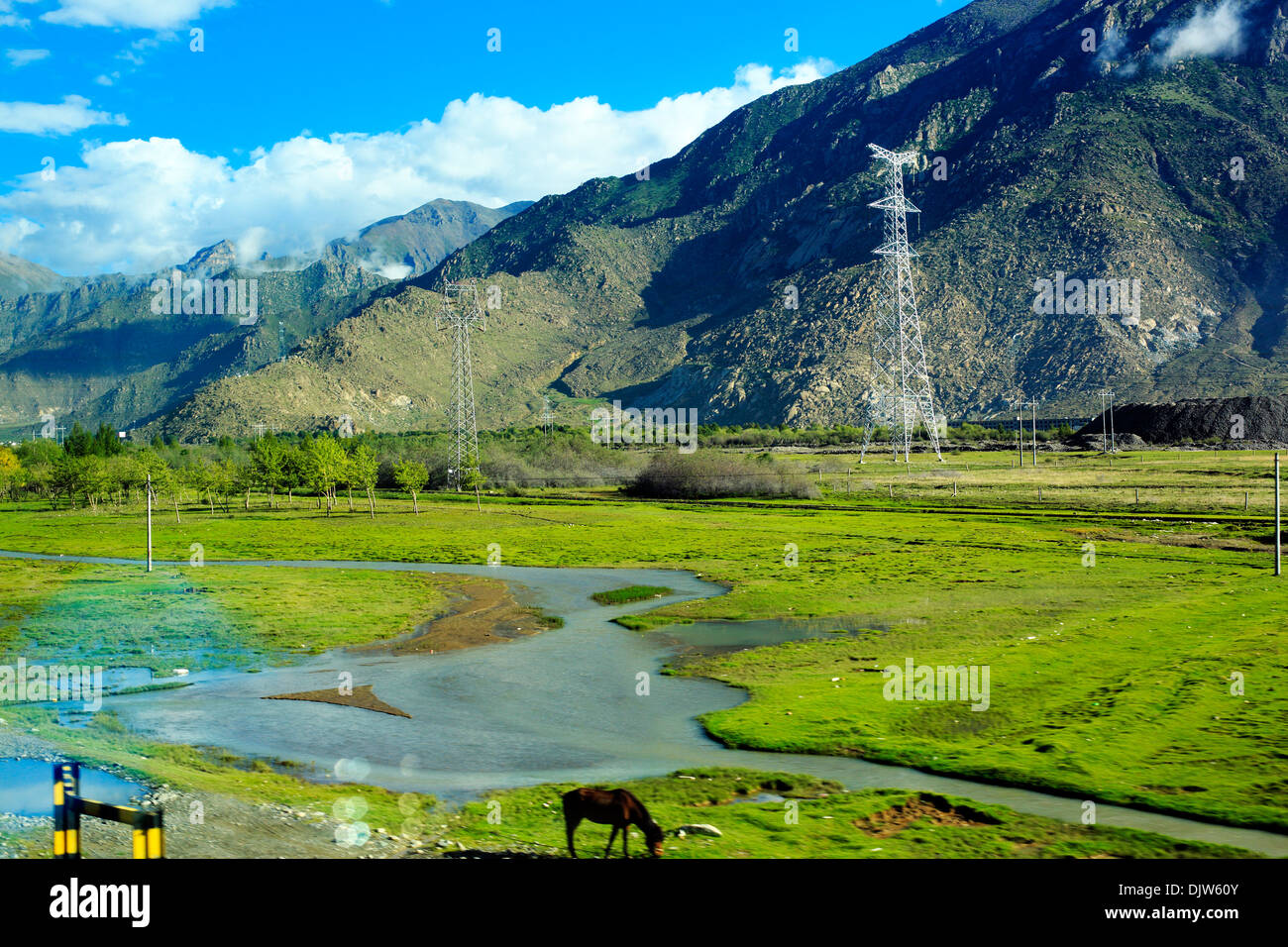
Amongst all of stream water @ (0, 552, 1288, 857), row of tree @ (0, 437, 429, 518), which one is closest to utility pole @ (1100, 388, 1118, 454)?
row of tree @ (0, 437, 429, 518)

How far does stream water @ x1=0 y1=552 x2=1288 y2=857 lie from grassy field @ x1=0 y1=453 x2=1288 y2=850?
85 centimetres

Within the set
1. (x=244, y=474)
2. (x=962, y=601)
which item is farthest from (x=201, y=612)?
(x=244, y=474)

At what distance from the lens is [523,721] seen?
20.2 m

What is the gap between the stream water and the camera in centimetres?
1559

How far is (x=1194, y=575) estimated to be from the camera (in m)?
37.6

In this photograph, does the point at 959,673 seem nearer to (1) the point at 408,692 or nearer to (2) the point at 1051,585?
(1) the point at 408,692

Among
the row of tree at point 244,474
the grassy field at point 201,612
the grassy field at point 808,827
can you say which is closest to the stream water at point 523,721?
the grassy field at point 808,827

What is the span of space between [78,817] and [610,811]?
17.5 ft

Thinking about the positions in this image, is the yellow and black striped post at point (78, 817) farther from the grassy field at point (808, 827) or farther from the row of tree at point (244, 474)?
the row of tree at point (244, 474)

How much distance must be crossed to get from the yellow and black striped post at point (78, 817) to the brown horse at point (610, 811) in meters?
4.63

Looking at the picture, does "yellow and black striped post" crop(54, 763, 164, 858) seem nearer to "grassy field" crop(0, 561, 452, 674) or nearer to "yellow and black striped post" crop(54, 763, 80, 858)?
"yellow and black striped post" crop(54, 763, 80, 858)

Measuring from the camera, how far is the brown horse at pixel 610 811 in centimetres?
1064
